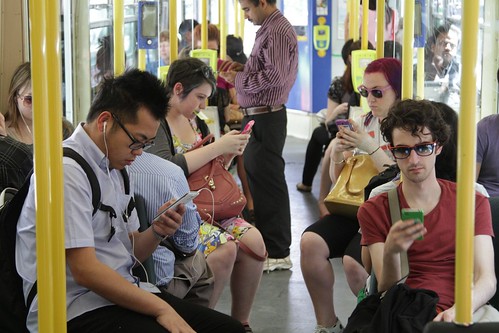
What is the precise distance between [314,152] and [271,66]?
332cm

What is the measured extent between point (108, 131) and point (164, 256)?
31.1 inches

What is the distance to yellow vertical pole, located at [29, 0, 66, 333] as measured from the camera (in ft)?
7.64

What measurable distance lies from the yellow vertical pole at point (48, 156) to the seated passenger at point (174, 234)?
1.36 meters

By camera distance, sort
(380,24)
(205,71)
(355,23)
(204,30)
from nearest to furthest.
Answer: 1. (205,71)
2. (380,24)
3. (204,30)
4. (355,23)

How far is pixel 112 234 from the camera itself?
327 cm

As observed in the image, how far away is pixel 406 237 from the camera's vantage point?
286 centimetres

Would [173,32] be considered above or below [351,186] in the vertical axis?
above

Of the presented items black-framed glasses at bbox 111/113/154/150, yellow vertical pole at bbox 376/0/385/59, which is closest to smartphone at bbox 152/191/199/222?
black-framed glasses at bbox 111/113/154/150

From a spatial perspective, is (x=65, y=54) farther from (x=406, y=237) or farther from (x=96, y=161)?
(x=406, y=237)

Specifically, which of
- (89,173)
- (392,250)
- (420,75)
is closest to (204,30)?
(420,75)

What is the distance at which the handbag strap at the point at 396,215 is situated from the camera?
333 centimetres

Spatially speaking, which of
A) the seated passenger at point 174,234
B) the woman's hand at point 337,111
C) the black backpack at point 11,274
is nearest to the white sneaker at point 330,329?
the seated passenger at point 174,234

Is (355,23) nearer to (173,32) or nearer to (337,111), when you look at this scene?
(337,111)

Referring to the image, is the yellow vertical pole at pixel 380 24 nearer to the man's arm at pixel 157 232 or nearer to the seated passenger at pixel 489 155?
the seated passenger at pixel 489 155
